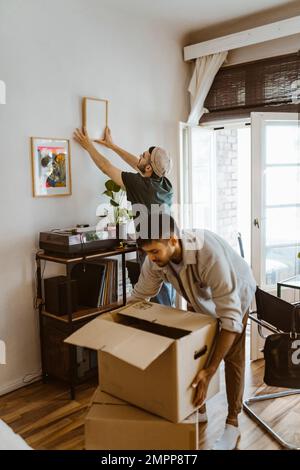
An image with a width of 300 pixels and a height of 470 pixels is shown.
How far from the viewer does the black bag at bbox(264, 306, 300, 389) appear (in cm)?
223

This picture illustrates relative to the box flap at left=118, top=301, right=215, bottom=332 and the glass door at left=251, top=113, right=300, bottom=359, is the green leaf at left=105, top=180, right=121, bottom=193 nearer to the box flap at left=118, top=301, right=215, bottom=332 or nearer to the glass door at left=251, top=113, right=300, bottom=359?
the glass door at left=251, top=113, right=300, bottom=359

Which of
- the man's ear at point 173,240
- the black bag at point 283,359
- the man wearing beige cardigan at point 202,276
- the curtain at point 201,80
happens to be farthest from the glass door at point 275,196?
the man's ear at point 173,240

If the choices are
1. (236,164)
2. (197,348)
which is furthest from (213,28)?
(197,348)

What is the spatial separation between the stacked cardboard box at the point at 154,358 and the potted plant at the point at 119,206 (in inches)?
57.6

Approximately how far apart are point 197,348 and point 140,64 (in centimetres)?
279

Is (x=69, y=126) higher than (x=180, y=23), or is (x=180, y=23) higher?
(x=180, y=23)

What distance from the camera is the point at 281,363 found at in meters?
2.25

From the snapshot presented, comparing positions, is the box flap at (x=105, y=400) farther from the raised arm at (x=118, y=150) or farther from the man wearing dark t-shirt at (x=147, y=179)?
the raised arm at (x=118, y=150)

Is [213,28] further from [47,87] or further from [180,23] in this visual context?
[47,87]

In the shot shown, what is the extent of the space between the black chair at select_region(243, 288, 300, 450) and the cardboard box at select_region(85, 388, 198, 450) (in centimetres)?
102

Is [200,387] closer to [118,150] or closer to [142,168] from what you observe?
[142,168]
